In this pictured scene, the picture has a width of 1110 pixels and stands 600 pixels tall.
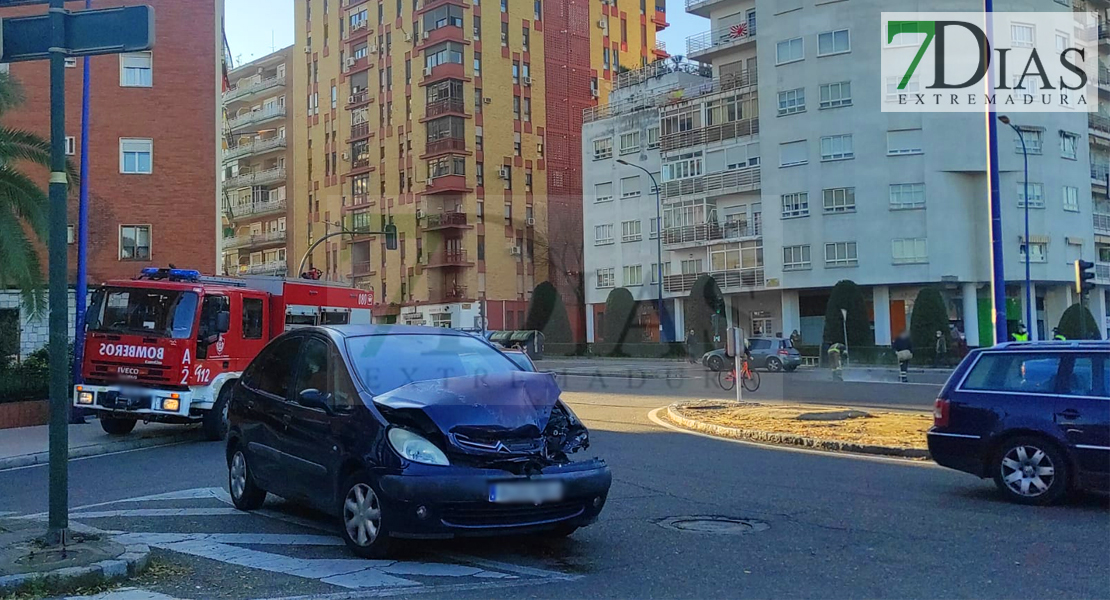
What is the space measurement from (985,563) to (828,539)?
1.13 metres

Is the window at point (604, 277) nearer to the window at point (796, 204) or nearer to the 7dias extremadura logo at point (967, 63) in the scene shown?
the window at point (796, 204)

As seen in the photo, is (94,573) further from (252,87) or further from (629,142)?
(252,87)

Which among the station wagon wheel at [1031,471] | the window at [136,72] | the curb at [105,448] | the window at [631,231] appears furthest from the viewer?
the window at [631,231]

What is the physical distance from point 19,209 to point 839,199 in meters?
39.8

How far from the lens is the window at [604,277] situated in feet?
192

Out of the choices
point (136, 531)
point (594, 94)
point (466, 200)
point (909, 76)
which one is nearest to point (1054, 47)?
point (909, 76)

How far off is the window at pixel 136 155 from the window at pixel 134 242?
71.2 inches

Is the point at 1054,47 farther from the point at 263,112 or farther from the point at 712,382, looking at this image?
the point at 263,112

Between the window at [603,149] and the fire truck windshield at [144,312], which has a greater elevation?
the window at [603,149]

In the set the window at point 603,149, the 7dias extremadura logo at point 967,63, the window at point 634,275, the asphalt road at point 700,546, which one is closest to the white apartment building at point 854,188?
the 7dias extremadura logo at point 967,63

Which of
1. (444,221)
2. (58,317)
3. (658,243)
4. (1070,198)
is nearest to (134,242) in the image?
(444,221)

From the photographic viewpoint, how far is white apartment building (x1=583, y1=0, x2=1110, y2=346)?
46.6 metres

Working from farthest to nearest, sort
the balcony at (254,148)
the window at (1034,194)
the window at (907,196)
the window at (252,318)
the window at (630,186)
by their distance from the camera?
1. the balcony at (254,148)
2. the window at (630,186)
3. the window at (1034,194)
4. the window at (907,196)
5. the window at (252,318)

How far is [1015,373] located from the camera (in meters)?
8.96
